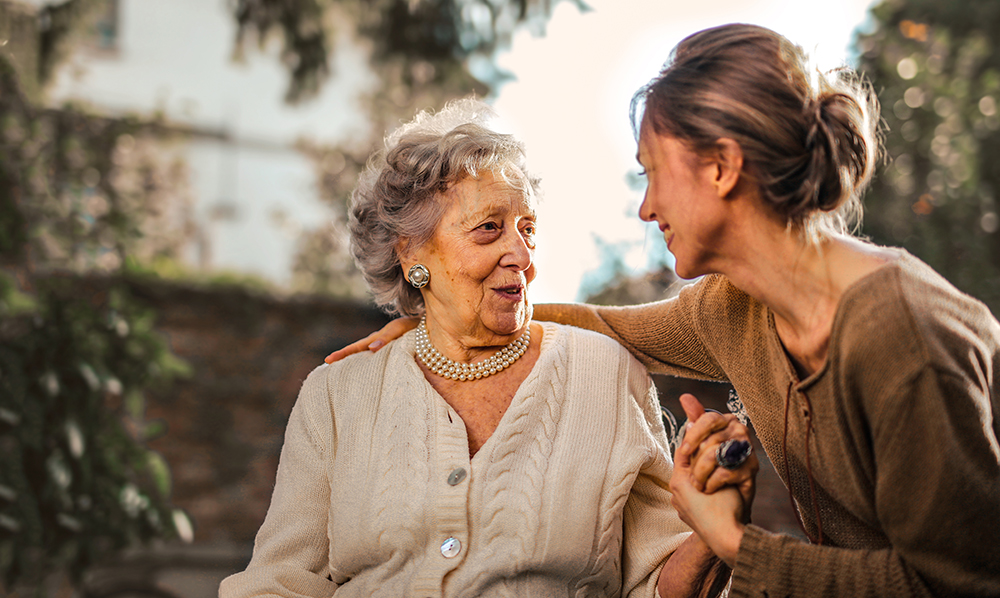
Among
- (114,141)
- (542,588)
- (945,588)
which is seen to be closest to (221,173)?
(114,141)

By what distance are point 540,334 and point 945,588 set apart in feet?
3.83

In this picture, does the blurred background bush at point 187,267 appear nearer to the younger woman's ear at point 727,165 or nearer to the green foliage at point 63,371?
the green foliage at point 63,371

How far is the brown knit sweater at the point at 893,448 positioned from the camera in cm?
133

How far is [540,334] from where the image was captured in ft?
7.21

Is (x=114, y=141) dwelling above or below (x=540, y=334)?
above

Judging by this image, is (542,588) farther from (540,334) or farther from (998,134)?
(998,134)

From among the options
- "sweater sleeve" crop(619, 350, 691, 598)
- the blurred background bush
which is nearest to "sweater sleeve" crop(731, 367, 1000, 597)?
"sweater sleeve" crop(619, 350, 691, 598)

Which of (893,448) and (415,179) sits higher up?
(415,179)

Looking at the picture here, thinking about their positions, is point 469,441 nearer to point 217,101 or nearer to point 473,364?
point 473,364

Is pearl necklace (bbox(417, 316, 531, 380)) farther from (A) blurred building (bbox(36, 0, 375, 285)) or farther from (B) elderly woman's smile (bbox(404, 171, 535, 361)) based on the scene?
(A) blurred building (bbox(36, 0, 375, 285))

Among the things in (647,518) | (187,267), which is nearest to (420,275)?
(647,518)

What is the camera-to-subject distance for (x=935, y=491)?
132 cm

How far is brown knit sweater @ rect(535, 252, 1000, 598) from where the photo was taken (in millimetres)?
1333

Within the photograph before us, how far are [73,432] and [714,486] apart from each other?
3.07 metres
